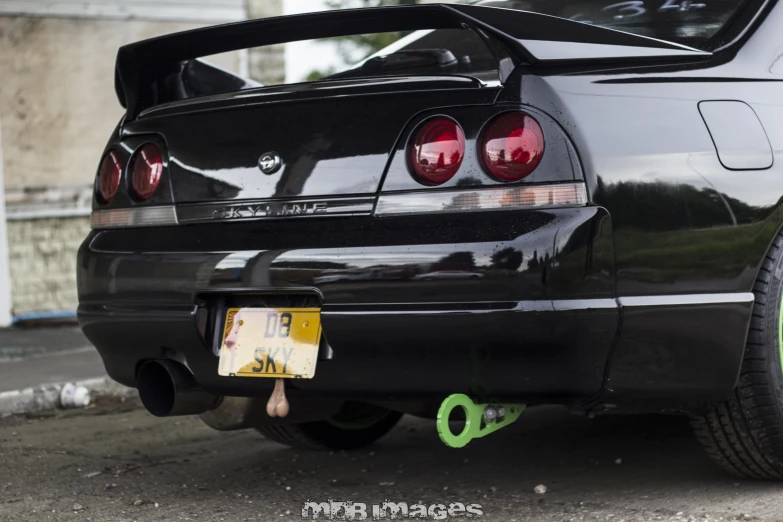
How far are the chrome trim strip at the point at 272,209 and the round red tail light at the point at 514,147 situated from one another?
330 millimetres

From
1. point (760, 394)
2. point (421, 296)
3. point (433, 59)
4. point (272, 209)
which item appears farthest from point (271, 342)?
point (760, 394)

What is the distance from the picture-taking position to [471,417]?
9.48ft

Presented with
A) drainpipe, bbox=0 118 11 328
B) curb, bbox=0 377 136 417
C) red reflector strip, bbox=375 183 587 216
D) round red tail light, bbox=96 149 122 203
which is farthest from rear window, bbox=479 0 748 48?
drainpipe, bbox=0 118 11 328

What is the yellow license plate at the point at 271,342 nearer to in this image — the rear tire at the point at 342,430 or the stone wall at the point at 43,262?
the rear tire at the point at 342,430

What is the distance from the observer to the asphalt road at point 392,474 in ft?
10.6

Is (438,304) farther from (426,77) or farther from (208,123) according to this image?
(208,123)

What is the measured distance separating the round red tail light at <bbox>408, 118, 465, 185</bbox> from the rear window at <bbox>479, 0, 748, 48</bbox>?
819 millimetres

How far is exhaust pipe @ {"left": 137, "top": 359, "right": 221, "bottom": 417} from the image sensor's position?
323 cm

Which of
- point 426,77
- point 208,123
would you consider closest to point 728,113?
point 426,77

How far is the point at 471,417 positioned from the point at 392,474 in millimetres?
930

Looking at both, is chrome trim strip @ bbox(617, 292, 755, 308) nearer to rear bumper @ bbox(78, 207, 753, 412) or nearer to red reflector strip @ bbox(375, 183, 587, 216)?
rear bumper @ bbox(78, 207, 753, 412)

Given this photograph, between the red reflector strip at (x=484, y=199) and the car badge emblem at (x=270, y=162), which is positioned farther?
the car badge emblem at (x=270, y=162)

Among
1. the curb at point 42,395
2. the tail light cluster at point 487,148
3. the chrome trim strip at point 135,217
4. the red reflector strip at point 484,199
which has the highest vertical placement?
the tail light cluster at point 487,148

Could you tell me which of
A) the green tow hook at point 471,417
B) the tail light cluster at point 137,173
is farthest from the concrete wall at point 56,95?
the green tow hook at point 471,417
